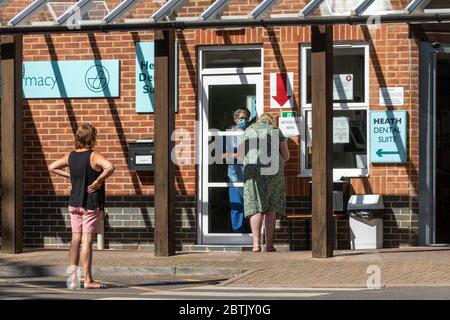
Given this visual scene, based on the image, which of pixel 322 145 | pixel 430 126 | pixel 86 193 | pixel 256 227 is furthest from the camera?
pixel 430 126

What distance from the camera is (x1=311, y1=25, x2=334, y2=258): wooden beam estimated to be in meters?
17.1

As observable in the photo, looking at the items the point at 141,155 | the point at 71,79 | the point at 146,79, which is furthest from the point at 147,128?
the point at 71,79

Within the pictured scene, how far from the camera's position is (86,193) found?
14523 mm

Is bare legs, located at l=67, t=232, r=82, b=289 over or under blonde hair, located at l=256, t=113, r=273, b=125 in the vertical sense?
under

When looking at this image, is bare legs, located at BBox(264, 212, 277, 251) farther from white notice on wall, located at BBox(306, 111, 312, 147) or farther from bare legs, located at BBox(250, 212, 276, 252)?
white notice on wall, located at BBox(306, 111, 312, 147)

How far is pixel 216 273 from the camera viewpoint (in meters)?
16.1

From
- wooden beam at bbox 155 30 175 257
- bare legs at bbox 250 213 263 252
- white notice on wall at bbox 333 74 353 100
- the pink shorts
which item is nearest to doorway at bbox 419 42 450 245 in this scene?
white notice on wall at bbox 333 74 353 100

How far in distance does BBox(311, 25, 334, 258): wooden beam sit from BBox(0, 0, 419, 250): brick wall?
3.84 feet

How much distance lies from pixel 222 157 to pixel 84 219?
5.27 metres

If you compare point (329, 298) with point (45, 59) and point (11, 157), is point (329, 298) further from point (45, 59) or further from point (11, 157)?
point (45, 59)

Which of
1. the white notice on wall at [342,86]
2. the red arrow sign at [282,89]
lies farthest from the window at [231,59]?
the white notice on wall at [342,86]

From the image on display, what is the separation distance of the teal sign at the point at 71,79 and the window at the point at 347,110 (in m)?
2.98

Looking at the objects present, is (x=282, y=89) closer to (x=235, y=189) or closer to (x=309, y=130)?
(x=309, y=130)

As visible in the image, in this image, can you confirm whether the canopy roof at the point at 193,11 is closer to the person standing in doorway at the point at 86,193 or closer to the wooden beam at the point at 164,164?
the wooden beam at the point at 164,164
